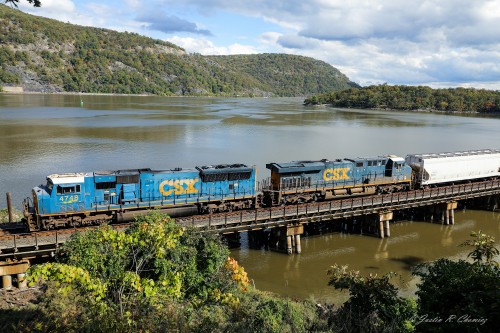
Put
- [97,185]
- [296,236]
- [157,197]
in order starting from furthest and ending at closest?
[296,236] < [157,197] < [97,185]

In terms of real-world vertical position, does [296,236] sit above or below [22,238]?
below

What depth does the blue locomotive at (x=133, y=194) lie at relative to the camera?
75.9ft

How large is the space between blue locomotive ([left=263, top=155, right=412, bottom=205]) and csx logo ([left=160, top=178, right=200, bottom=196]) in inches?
249

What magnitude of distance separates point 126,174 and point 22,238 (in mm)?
7127

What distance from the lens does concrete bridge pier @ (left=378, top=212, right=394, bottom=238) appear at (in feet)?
103

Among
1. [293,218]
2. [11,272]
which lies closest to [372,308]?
[293,218]

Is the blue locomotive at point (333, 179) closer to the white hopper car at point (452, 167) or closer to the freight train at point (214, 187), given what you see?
the freight train at point (214, 187)

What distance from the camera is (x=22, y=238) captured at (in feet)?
65.6

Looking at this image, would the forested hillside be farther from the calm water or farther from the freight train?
the freight train

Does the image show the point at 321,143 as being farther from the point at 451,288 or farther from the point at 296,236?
the point at 451,288

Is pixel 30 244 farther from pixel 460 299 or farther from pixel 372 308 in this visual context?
pixel 460 299

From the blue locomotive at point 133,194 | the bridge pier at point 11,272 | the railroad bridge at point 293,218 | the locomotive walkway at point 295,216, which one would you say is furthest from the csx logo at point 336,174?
the bridge pier at point 11,272

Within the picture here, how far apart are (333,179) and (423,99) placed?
541ft

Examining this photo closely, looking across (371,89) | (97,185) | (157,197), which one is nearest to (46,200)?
(97,185)
